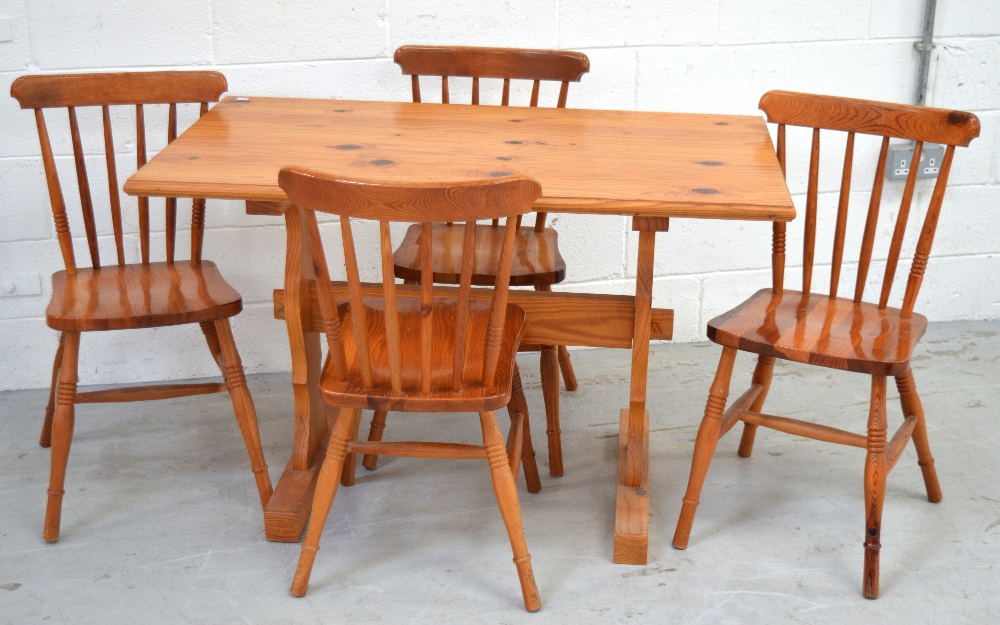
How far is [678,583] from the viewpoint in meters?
1.98

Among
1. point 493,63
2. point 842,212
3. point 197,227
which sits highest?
point 493,63

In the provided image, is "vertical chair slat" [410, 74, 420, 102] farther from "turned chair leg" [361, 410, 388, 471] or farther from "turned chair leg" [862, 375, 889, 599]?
"turned chair leg" [862, 375, 889, 599]

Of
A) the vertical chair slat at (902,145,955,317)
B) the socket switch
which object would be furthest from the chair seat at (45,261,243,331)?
the socket switch

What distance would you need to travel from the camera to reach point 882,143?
2.15 m

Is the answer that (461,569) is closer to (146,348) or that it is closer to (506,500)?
(506,500)

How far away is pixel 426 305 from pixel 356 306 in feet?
0.39

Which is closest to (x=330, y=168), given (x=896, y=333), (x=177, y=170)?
(x=177, y=170)

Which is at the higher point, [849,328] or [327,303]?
[327,303]

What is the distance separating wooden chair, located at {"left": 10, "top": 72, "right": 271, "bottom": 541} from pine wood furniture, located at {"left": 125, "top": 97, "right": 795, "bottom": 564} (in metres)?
0.11

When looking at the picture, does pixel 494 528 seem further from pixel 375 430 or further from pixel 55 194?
pixel 55 194

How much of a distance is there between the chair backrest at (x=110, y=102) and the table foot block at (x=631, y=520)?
109 centimetres

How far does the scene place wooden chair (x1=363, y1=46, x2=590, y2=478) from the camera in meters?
2.32

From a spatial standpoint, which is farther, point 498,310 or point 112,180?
point 112,180

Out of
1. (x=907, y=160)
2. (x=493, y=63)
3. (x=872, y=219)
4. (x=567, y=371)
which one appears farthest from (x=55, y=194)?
(x=907, y=160)
